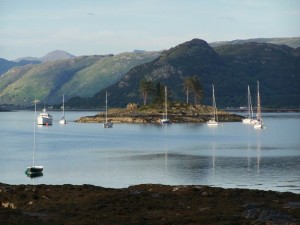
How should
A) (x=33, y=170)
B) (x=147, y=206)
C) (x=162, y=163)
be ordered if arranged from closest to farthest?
(x=147, y=206) → (x=33, y=170) → (x=162, y=163)

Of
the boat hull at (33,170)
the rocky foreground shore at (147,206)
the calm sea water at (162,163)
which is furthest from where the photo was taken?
the boat hull at (33,170)

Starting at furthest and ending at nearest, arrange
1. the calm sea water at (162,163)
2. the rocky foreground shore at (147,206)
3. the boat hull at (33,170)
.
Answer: the boat hull at (33,170) → the calm sea water at (162,163) → the rocky foreground shore at (147,206)

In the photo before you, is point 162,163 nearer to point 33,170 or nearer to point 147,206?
point 33,170

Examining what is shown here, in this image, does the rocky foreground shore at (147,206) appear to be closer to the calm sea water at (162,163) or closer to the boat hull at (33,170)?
the calm sea water at (162,163)

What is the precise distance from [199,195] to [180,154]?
235 feet

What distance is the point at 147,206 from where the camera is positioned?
4234 centimetres

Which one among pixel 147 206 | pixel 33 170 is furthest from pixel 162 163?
pixel 147 206

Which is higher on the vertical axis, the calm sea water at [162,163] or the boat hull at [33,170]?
the boat hull at [33,170]

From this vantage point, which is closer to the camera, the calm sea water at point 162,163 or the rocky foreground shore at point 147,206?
the rocky foreground shore at point 147,206

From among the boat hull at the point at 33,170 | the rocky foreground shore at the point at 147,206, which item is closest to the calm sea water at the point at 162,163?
the boat hull at the point at 33,170

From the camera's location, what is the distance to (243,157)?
11088 centimetres

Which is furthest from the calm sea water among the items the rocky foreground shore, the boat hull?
the rocky foreground shore

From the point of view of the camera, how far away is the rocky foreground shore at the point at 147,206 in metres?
37.5

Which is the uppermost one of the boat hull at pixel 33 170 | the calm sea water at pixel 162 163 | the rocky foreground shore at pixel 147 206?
the rocky foreground shore at pixel 147 206
